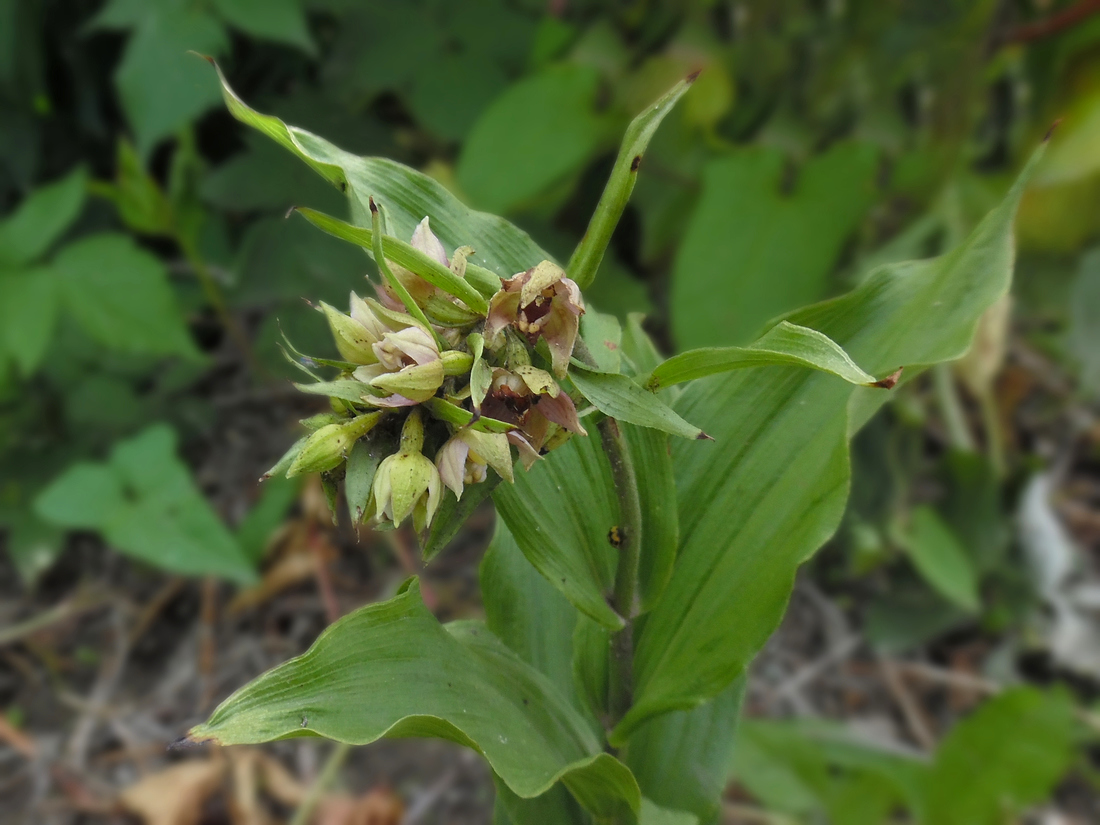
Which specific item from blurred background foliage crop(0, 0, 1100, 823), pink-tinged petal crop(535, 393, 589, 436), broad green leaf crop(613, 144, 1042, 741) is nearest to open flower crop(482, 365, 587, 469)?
pink-tinged petal crop(535, 393, 589, 436)

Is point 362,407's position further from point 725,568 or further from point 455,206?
point 725,568

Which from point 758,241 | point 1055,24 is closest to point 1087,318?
point 1055,24

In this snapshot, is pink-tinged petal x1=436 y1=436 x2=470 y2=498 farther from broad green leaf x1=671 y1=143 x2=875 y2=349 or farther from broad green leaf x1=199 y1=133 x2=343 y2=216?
broad green leaf x1=199 y1=133 x2=343 y2=216

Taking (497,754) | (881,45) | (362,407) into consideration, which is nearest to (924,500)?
(881,45)

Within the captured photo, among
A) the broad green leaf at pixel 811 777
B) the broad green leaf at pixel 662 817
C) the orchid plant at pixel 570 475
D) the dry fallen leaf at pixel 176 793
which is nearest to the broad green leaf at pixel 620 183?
the orchid plant at pixel 570 475

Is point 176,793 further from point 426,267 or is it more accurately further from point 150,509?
point 426,267

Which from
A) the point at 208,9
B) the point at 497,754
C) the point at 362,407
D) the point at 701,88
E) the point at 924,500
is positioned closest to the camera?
the point at 362,407

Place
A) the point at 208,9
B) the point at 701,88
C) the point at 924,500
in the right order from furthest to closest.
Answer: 1. the point at 924,500
2. the point at 701,88
3. the point at 208,9
